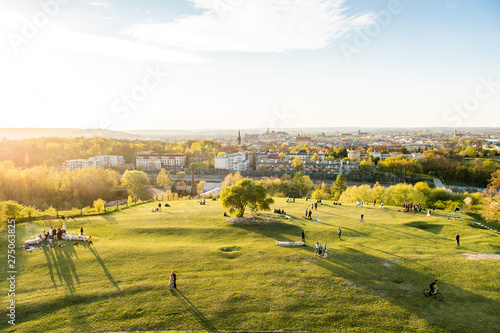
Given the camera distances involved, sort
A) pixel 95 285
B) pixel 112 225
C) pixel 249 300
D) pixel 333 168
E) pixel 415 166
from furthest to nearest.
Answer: pixel 333 168 < pixel 415 166 < pixel 112 225 < pixel 95 285 < pixel 249 300

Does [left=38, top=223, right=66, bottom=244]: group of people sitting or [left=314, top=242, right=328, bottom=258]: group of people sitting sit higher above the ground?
[left=38, top=223, right=66, bottom=244]: group of people sitting

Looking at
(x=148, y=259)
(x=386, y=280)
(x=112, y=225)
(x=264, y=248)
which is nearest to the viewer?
(x=386, y=280)

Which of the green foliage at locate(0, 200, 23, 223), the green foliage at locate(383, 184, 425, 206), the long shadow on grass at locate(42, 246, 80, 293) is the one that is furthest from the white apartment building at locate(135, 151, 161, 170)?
the long shadow on grass at locate(42, 246, 80, 293)

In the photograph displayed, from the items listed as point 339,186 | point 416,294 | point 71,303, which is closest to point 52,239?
point 71,303

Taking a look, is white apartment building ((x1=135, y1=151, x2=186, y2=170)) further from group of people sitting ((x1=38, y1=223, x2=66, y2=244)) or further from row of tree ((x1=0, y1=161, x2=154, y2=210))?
group of people sitting ((x1=38, y1=223, x2=66, y2=244))

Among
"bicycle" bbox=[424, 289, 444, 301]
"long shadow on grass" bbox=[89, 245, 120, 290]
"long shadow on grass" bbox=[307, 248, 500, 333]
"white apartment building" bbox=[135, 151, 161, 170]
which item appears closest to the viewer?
"long shadow on grass" bbox=[307, 248, 500, 333]

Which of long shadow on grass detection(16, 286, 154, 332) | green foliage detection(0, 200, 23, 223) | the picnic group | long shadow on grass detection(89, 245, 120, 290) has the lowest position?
long shadow on grass detection(16, 286, 154, 332)

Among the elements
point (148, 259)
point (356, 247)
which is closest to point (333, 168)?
point (356, 247)

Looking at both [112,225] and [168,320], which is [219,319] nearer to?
[168,320]
